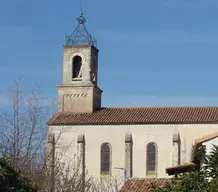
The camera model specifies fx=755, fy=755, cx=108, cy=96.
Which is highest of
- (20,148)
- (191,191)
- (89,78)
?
(89,78)

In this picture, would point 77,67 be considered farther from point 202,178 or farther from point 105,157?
point 202,178

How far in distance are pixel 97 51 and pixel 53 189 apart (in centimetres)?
3330

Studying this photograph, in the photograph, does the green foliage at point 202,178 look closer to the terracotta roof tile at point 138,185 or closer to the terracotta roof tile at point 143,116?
the terracotta roof tile at point 138,185

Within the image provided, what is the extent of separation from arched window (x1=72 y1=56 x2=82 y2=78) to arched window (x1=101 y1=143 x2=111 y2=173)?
7698 millimetres

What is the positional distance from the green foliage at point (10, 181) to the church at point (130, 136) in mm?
37981

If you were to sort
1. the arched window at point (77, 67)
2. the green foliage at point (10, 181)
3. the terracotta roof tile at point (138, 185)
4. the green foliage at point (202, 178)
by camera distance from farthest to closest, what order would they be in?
the arched window at point (77, 67)
the terracotta roof tile at point (138, 185)
the green foliage at point (10, 181)
the green foliage at point (202, 178)

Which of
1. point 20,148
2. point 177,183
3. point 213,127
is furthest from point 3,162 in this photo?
point 213,127

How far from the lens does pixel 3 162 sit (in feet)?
69.6

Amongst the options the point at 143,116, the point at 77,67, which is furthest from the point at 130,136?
the point at 77,67

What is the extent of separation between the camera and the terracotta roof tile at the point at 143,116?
5986cm

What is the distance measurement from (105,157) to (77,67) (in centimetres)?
965

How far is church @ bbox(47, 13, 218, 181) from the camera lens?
2356 inches

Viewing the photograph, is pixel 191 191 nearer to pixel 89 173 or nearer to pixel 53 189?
pixel 53 189

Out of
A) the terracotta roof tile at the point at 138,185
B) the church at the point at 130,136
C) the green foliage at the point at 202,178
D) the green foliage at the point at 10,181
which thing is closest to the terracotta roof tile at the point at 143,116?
the church at the point at 130,136
